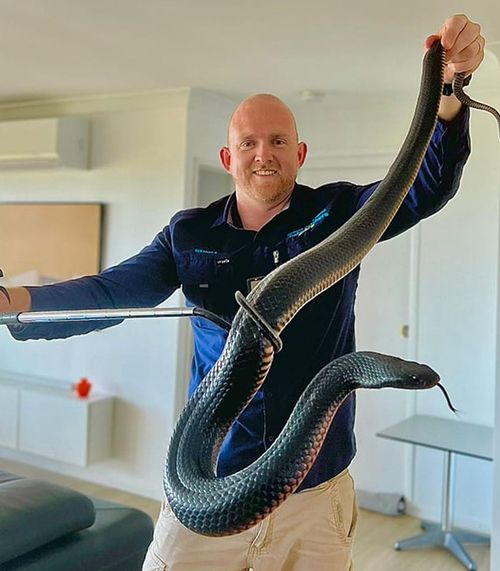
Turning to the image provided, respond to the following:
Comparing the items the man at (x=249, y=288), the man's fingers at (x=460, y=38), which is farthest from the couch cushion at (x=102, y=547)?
the man's fingers at (x=460, y=38)

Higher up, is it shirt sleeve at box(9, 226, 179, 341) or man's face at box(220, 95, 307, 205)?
man's face at box(220, 95, 307, 205)

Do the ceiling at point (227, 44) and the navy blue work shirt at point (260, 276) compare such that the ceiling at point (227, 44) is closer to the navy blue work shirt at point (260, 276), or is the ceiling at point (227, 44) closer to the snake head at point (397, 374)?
the navy blue work shirt at point (260, 276)

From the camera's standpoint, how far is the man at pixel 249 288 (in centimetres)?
118

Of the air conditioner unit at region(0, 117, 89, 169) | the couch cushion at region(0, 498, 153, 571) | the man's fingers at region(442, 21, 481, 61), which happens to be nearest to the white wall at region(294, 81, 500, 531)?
the air conditioner unit at region(0, 117, 89, 169)

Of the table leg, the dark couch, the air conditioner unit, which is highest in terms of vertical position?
the air conditioner unit

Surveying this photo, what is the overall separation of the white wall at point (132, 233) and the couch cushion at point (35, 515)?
2166mm

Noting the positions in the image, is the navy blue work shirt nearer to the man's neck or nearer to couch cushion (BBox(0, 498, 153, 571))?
the man's neck

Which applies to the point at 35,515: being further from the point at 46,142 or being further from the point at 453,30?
the point at 46,142

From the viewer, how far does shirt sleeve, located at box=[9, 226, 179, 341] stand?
1.09 meters

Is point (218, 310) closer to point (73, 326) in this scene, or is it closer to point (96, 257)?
point (73, 326)

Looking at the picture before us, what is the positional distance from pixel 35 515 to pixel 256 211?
932mm

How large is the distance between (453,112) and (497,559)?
226cm

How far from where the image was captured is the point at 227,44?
296 cm

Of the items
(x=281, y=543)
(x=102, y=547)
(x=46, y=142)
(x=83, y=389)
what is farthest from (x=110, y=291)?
(x=46, y=142)
